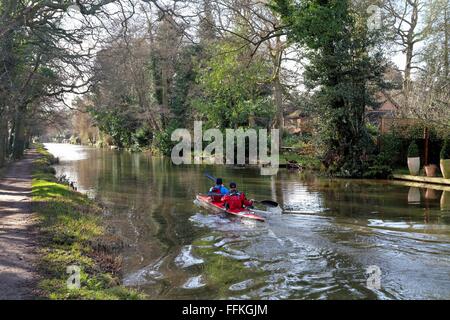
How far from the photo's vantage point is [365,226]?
45.9 ft

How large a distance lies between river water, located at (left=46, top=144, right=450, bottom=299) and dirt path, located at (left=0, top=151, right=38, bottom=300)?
6.63 ft

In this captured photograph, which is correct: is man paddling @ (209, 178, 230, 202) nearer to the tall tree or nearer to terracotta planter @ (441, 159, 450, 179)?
the tall tree

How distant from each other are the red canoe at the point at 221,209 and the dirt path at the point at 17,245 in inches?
246

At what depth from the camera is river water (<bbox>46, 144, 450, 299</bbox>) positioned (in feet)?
29.0

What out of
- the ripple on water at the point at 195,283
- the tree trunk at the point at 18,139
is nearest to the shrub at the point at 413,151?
the ripple on water at the point at 195,283

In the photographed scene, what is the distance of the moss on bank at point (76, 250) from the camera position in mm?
7542

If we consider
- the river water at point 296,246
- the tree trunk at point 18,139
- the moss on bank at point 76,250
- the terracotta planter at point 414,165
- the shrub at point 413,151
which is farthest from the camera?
the tree trunk at point 18,139

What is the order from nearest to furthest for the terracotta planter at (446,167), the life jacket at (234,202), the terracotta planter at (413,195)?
the life jacket at (234,202)
the terracotta planter at (413,195)
the terracotta planter at (446,167)

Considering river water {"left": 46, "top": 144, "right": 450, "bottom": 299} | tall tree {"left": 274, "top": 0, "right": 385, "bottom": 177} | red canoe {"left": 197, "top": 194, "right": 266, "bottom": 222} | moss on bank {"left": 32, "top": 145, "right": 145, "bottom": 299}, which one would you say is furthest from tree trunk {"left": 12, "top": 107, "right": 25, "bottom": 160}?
red canoe {"left": 197, "top": 194, "right": 266, "bottom": 222}

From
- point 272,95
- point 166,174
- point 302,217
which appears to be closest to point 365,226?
point 302,217

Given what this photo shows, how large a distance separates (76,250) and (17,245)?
123 cm

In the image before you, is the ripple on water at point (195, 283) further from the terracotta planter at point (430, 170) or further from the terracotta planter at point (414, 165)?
the terracotta planter at point (414, 165)
